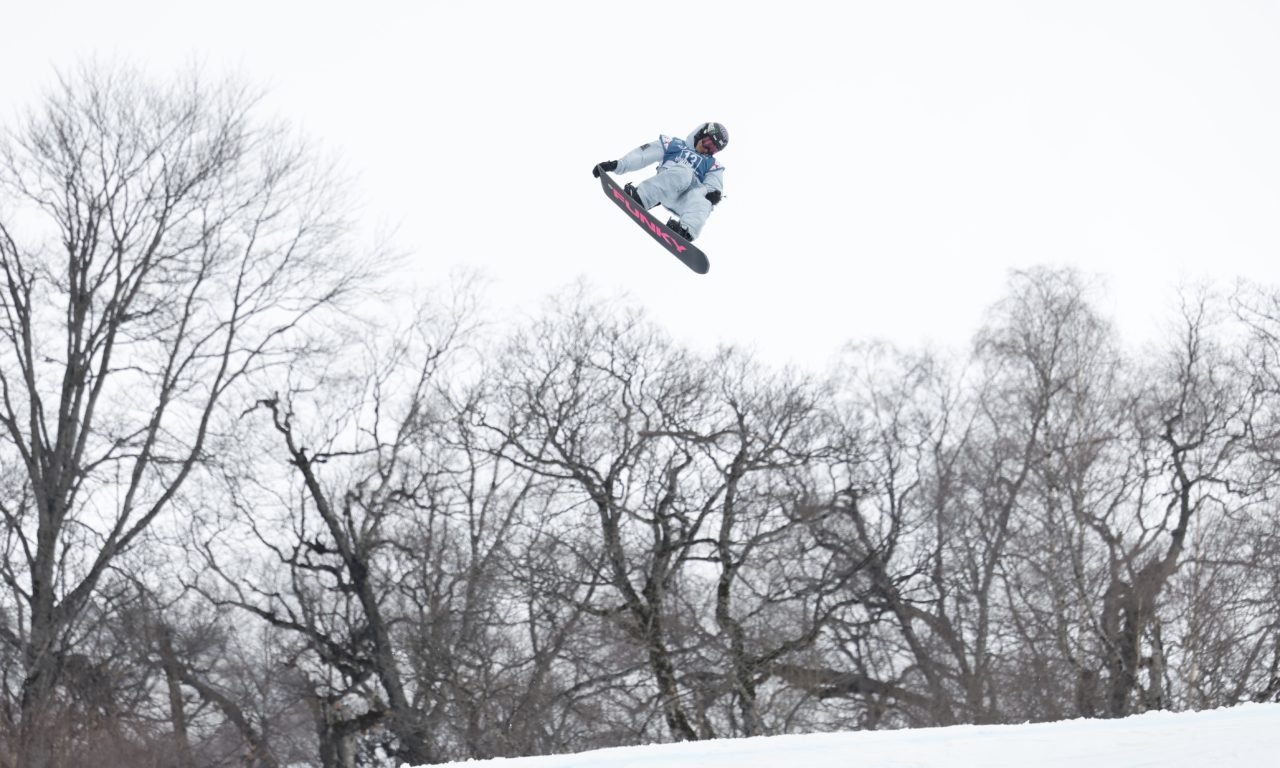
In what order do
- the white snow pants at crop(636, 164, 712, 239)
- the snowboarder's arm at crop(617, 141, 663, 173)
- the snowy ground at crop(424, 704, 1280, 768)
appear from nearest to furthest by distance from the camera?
the snowy ground at crop(424, 704, 1280, 768)
the snowboarder's arm at crop(617, 141, 663, 173)
the white snow pants at crop(636, 164, 712, 239)

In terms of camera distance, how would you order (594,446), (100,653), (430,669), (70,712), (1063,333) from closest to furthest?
1. (70,712)
2. (100,653)
3. (430,669)
4. (594,446)
5. (1063,333)

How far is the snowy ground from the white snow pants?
5.27 metres

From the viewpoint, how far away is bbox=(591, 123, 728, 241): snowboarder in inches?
415

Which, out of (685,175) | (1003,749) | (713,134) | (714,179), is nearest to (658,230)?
(685,175)

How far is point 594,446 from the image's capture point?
19.0 m

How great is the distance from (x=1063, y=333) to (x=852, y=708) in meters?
7.35

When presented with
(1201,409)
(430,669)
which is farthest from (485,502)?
(1201,409)

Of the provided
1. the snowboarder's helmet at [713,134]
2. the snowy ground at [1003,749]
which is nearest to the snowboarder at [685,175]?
the snowboarder's helmet at [713,134]

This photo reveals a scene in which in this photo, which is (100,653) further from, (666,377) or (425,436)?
(666,377)

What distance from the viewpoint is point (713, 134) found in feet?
34.5

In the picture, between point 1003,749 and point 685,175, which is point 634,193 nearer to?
point 685,175

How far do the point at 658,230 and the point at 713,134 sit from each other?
3.24 ft

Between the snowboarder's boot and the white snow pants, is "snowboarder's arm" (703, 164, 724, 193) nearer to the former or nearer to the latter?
the white snow pants

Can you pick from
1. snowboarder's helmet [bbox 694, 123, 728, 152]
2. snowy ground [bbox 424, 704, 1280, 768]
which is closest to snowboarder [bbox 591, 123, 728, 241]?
snowboarder's helmet [bbox 694, 123, 728, 152]
